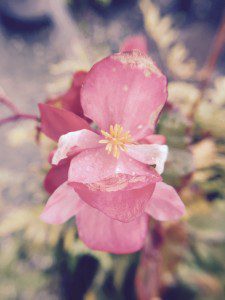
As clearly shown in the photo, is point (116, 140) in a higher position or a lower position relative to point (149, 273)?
higher

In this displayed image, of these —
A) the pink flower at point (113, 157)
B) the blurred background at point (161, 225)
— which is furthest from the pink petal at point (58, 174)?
the blurred background at point (161, 225)

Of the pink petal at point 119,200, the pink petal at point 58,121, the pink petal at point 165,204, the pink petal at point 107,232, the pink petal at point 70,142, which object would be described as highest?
the pink petal at point 58,121

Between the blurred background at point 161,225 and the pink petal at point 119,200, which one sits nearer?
the pink petal at point 119,200

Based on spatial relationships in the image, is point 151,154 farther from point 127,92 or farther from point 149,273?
point 149,273

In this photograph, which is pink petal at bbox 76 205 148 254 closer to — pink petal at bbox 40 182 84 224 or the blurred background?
pink petal at bbox 40 182 84 224

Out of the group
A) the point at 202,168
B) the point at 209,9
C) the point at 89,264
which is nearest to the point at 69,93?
the point at 202,168

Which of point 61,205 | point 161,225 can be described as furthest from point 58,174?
point 161,225

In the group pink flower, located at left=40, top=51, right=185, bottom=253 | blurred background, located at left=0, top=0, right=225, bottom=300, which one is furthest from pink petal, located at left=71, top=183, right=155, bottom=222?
blurred background, located at left=0, top=0, right=225, bottom=300

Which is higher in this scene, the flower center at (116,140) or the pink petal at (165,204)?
the flower center at (116,140)

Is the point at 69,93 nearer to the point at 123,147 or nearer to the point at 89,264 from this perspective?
the point at 123,147

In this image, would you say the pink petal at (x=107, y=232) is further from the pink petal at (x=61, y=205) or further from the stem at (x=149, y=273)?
the stem at (x=149, y=273)
